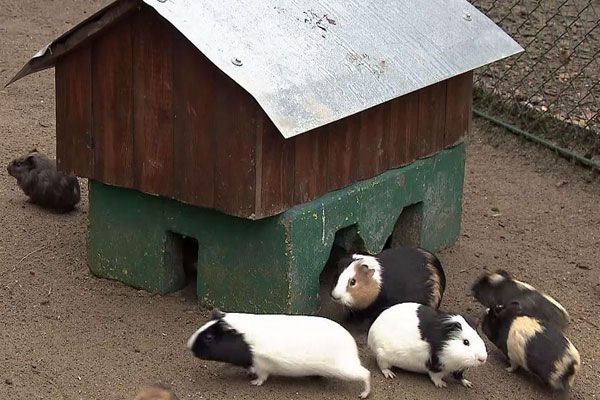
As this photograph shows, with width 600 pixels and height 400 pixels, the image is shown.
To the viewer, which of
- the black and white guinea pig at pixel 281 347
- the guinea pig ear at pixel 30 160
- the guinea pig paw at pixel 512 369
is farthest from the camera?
the guinea pig ear at pixel 30 160

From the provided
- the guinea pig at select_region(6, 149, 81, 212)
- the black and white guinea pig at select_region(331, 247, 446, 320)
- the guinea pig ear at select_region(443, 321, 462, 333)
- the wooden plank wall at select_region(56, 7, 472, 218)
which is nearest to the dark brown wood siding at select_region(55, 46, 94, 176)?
the wooden plank wall at select_region(56, 7, 472, 218)

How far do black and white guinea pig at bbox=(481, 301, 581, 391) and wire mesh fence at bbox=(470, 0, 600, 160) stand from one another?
2.53 m

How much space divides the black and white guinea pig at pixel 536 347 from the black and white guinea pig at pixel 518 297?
93mm

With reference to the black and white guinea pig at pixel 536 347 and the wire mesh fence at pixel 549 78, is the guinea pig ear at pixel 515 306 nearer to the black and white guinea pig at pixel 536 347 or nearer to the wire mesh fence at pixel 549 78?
the black and white guinea pig at pixel 536 347

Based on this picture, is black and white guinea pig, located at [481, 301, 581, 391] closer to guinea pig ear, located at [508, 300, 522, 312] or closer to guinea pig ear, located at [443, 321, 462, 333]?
guinea pig ear, located at [508, 300, 522, 312]

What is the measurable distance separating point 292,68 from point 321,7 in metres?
0.53

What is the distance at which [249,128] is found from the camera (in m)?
4.16

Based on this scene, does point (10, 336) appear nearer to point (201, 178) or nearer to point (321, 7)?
point (201, 178)

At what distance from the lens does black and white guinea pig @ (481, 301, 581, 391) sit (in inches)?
165

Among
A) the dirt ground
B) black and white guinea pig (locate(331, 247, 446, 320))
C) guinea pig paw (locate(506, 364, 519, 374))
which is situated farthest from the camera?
black and white guinea pig (locate(331, 247, 446, 320))

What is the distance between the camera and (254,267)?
448 cm

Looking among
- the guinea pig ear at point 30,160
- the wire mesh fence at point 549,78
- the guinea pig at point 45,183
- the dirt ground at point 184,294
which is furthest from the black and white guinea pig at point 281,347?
the wire mesh fence at point 549,78

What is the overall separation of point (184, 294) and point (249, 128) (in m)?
0.98

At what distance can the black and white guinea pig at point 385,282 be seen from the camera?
4516 millimetres
